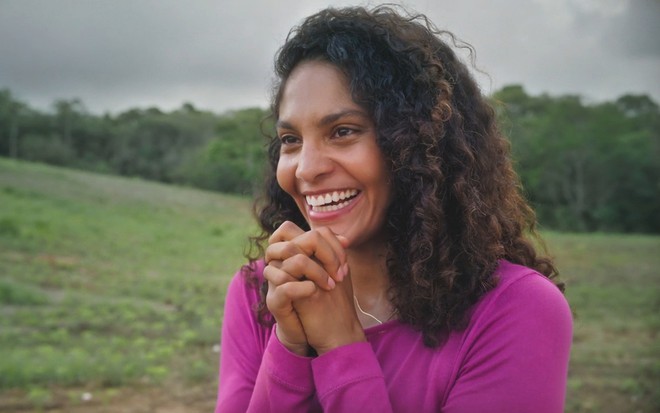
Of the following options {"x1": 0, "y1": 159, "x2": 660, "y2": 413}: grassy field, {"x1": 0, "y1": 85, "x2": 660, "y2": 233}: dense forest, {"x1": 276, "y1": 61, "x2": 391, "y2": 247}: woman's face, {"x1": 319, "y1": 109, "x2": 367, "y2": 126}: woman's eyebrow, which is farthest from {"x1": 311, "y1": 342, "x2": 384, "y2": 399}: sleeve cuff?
{"x1": 0, "y1": 85, "x2": 660, "y2": 233}: dense forest

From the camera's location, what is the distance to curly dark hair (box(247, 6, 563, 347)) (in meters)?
1.53

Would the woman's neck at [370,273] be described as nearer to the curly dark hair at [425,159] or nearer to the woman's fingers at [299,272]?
the curly dark hair at [425,159]

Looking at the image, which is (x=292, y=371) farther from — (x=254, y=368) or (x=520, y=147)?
(x=520, y=147)

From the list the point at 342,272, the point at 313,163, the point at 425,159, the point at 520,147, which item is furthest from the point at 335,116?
the point at 520,147

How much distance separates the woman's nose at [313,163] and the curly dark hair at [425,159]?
142mm

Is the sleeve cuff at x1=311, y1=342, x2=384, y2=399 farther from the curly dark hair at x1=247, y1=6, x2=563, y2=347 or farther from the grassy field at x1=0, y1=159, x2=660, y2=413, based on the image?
the grassy field at x1=0, y1=159, x2=660, y2=413

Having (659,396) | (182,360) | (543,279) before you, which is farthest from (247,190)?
(659,396)

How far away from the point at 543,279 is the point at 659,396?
152 inches

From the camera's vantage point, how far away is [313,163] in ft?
→ 5.11

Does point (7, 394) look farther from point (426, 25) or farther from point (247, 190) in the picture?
point (426, 25)

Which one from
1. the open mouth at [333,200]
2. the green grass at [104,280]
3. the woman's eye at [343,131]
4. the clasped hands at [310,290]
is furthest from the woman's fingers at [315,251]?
the green grass at [104,280]

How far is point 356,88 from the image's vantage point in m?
1.55

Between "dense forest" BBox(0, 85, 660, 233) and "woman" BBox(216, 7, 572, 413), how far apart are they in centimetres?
468

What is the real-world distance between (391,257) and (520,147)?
55.1 ft
